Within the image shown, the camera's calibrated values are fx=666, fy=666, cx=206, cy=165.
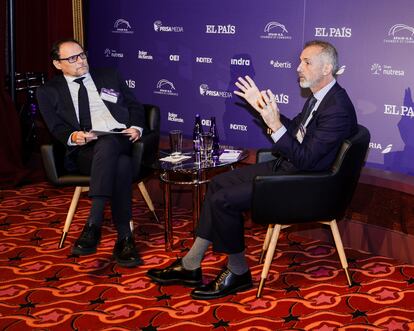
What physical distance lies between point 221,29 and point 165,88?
31.3 inches

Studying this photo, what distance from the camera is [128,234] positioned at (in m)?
4.34

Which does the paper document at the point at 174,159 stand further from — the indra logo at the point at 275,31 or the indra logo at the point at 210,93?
the indra logo at the point at 275,31

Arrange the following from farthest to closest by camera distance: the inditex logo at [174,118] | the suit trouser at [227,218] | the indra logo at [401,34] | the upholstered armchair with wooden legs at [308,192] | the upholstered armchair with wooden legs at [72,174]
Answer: the inditex logo at [174,118] < the upholstered armchair with wooden legs at [72,174] < the indra logo at [401,34] < the suit trouser at [227,218] < the upholstered armchair with wooden legs at [308,192]

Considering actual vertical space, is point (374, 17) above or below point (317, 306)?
above

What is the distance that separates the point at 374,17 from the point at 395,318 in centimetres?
194

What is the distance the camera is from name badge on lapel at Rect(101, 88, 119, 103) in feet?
15.7

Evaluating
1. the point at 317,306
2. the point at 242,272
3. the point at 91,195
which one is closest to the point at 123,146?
the point at 91,195

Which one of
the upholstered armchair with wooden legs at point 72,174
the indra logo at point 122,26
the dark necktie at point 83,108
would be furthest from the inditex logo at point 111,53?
the upholstered armchair with wooden legs at point 72,174

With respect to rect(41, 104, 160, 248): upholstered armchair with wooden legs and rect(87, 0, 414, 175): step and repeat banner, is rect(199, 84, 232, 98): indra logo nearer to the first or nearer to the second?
rect(87, 0, 414, 175): step and repeat banner

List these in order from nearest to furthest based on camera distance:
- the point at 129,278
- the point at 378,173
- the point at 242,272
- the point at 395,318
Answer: the point at 395,318, the point at 242,272, the point at 129,278, the point at 378,173

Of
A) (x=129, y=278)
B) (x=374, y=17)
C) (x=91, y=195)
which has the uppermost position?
(x=374, y=17)

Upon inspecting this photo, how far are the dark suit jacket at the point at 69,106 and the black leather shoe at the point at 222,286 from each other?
1470 mm

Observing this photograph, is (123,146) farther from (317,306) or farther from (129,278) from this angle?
(317,306)

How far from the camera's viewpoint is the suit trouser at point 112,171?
4188 millimetres
